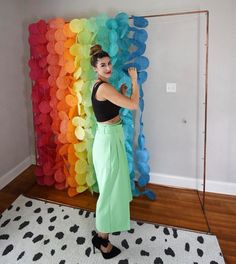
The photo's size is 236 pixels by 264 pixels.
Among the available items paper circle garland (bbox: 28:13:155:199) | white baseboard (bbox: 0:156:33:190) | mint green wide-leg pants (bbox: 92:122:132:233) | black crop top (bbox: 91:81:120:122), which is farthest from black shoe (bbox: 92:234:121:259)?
white baseboard (bbox: 0:156:33:190)

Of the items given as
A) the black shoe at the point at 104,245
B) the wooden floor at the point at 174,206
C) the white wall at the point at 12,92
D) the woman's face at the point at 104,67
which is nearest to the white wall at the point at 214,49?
the white wall at the point at 12,92

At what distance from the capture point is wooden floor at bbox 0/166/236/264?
86.3 inches

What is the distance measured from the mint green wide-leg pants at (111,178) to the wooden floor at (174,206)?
573 millimetres

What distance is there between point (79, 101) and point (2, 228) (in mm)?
1312

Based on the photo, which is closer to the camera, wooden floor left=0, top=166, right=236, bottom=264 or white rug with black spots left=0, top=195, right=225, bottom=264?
white rug with black spots left=0, top=195, right=225, bottom=264

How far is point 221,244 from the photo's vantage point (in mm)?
2006

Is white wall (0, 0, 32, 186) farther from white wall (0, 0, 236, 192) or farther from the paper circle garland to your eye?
the paper circle garland

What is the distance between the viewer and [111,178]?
5.73 feet

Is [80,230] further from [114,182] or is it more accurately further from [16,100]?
[16,100]

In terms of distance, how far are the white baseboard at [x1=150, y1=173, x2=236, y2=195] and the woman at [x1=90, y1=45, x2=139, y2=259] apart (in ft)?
3.62

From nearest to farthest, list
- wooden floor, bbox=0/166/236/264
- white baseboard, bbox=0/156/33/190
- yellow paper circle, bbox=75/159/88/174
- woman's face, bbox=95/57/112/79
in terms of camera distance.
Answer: woman's face, bbox=95/57/112/79 → wooden floor, bbox=0/166/236/264 → yellow paper circle, bbox=75/159/88/174 → white baseboard, bbox=0/156/33/190

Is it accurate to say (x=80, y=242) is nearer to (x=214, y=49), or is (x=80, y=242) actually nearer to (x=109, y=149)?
(x=109, y=149)

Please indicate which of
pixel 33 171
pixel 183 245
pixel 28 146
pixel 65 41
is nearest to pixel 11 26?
pixel 65 41

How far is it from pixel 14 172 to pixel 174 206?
1.88 meters
